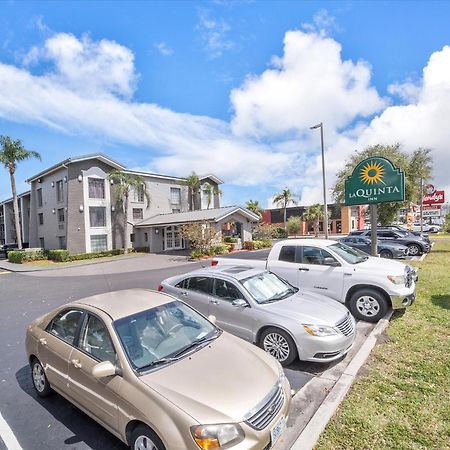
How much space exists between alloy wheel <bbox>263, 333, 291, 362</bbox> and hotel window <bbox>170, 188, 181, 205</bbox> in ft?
105

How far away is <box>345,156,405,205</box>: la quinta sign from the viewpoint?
422 inches

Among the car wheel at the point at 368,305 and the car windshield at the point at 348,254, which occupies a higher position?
the car windshield at the point at 348,254

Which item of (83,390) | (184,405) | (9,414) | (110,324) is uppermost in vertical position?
(110,324)

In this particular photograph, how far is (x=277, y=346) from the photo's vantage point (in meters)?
5.05

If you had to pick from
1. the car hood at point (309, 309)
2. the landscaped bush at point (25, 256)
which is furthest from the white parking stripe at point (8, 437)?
the landscaped bush at point (25, 256)

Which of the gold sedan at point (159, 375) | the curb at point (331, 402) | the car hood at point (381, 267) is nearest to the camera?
the gold sedan at point (159, 375)

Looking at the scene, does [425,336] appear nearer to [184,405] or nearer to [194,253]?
[184,405]

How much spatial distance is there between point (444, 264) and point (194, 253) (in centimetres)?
1594

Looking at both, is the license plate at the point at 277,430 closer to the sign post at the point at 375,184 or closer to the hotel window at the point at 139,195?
the sign post at the point at 375,184

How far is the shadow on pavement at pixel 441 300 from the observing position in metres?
7.52

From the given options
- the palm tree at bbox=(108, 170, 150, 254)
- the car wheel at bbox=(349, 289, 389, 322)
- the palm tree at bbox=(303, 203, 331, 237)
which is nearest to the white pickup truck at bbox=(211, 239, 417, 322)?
the car wheel at bbox=(349, 289, 389, 322)

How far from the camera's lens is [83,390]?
3.45 meters

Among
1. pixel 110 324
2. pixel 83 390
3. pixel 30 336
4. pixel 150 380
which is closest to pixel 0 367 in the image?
pixel 30 336

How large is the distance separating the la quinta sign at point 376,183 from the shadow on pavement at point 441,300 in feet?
12.1
